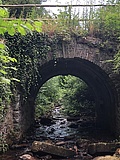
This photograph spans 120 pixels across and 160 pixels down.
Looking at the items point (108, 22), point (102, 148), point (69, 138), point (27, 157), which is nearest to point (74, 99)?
point (69, 138)

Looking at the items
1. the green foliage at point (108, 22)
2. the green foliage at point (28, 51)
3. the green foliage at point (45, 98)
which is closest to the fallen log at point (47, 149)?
the green foliage at point (28, 51)

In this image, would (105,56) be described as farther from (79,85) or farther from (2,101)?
(79,85)

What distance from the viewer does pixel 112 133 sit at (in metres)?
10.0

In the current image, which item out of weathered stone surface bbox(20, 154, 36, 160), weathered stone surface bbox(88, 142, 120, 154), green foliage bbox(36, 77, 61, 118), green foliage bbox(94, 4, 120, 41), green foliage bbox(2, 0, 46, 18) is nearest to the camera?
weathered stone surface bbox(20, 154, 36, 160)

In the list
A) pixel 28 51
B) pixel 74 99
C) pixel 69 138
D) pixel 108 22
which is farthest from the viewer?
pixel 74 99

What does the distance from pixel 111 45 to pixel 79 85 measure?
7.01 metres

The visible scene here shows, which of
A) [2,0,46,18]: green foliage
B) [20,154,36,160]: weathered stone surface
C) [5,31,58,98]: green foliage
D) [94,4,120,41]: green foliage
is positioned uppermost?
[2,0,46,18]: green foliage

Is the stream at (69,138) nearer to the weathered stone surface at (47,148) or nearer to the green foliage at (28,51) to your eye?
the weathered stone surface at (47,148)

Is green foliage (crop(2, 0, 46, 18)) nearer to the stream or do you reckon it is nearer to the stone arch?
the stone arch

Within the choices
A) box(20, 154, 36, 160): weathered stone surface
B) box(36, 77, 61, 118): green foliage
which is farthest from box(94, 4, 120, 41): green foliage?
box(36, 77, 61, 118): green foliage

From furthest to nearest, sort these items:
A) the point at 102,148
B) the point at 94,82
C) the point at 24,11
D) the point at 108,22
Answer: the point at 94,82 < the point at 24,11 < the point at 108,22 < the point at 102,148

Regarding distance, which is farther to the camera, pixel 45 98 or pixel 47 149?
pixel 45 98

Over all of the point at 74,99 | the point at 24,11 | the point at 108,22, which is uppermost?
the point at 24,11

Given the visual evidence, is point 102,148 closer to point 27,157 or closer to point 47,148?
point 47,148
